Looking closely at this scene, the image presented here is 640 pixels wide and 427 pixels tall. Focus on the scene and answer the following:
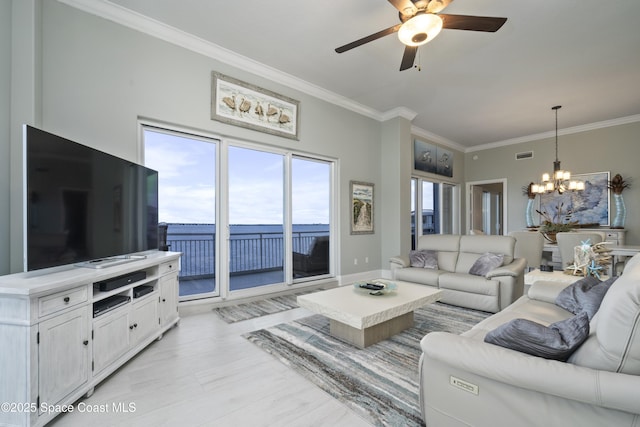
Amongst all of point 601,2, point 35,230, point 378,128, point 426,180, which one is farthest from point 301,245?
point 601,2

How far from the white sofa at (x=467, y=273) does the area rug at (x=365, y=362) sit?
0.30 m

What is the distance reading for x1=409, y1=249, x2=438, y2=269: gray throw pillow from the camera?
4320mm

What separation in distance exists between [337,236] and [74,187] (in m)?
3.75

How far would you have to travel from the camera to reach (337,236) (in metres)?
5.11

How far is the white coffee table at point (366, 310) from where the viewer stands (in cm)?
236

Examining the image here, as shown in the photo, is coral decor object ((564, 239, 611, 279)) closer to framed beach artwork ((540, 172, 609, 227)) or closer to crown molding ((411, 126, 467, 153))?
framed beach artwork ((540, 172, 609, 227))

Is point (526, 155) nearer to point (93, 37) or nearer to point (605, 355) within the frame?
point (605, 355)

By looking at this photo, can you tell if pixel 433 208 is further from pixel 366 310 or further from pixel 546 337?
pixel 546 337

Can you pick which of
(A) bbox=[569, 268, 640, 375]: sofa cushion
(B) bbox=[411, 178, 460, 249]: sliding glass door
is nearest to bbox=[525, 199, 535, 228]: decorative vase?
(B) bbox=[411, 178, 460, 249]: sliding glass door

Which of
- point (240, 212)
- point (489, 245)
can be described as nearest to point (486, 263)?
point (489, 245)

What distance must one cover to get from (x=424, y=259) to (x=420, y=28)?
316cm

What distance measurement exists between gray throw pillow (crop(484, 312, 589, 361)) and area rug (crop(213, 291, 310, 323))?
Answer: 8.99 feet

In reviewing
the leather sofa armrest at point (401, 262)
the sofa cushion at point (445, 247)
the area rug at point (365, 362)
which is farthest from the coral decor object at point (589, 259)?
the leather sofa armrest at point (401, 262)

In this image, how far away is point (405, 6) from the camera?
2225mm
